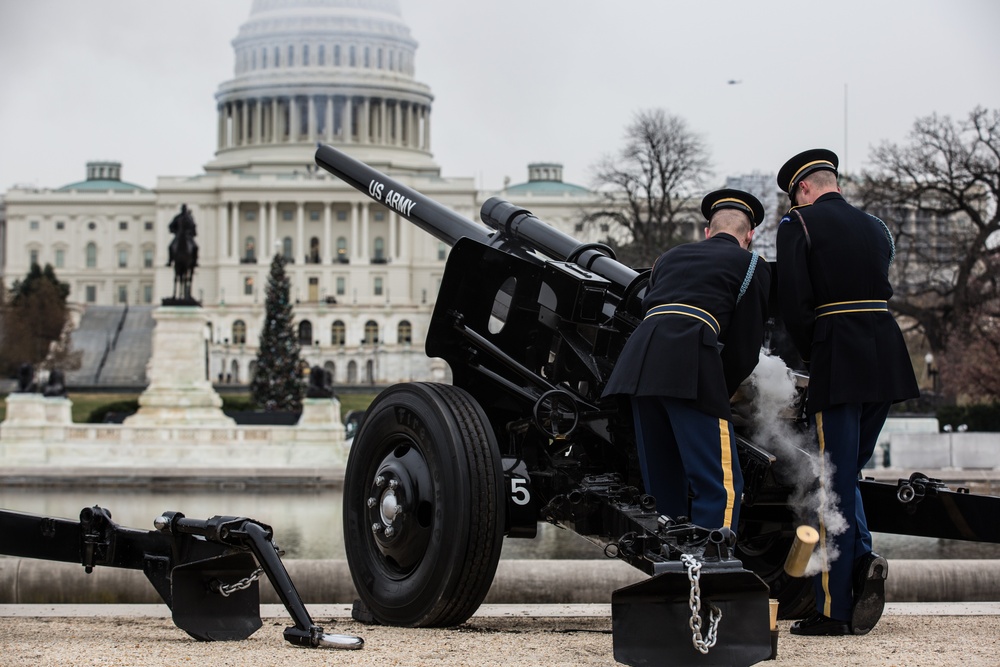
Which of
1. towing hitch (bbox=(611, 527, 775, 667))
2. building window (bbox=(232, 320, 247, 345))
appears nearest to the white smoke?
towing hitch (bbox=(611, 527, 775, 667))

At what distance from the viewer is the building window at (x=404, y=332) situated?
106 m

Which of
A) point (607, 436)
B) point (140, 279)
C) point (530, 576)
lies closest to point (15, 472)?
point (530, 576)

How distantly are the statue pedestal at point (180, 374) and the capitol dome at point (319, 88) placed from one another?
93.9m

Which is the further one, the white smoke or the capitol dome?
the capitol dome

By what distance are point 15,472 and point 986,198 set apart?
26.8 metres

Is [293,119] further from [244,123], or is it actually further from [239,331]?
[239,331]

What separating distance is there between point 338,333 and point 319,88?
3073cm

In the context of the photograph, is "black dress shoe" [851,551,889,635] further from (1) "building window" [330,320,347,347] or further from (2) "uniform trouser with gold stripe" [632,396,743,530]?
(1) "building window" [330,320,347,347]

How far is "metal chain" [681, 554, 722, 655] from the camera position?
13.7ft

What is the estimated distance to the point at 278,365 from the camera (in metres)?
56.9

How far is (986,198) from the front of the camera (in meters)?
40.4

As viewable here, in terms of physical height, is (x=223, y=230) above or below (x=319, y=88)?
below

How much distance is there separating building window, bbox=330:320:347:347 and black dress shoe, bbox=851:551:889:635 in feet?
333

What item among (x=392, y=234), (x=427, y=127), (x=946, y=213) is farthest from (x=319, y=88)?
(x=946, y=213)
